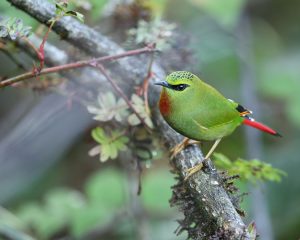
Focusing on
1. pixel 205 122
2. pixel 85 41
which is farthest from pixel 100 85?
pixel 205 122

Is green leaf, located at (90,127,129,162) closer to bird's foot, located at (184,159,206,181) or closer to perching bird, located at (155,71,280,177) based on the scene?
perching bird, located at (155,71,280,177)

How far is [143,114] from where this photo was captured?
257cm

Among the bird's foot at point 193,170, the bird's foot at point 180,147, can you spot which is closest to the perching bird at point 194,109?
the bird's foot at point 180,147

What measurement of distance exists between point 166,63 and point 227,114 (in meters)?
0.63

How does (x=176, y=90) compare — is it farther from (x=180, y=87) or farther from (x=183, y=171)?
(x=183, y=171)

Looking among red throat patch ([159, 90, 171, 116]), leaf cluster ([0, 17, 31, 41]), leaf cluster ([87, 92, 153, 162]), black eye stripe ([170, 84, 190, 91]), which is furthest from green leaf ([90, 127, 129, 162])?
leaf cluster ([0, 17, 31, 41])

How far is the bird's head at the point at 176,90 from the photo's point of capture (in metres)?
2.55

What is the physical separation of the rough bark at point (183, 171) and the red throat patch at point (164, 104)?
0.15 m

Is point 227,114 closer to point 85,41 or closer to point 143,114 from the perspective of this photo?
point 143,114

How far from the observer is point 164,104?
2.55 m

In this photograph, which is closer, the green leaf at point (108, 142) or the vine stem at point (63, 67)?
the vine stem at point (63, 67)

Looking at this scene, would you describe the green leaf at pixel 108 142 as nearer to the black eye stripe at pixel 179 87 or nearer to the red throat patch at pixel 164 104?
the red throat patch at pixel 164 104

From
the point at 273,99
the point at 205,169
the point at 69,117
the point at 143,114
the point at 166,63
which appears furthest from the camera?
the point at 273,99

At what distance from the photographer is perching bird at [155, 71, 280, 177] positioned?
99.3 inches
